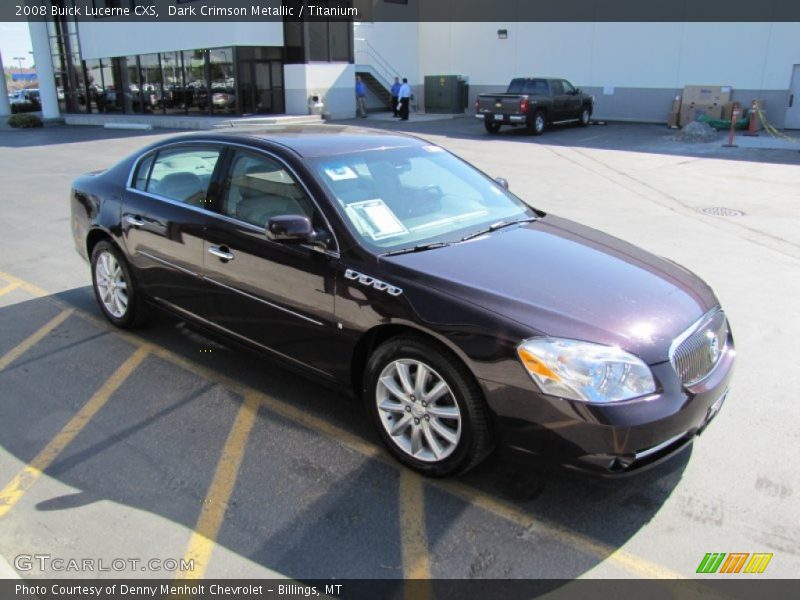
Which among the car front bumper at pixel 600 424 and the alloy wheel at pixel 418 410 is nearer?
the car front bumper at pixel 600 424

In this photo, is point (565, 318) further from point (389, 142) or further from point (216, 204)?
point (216, 204)

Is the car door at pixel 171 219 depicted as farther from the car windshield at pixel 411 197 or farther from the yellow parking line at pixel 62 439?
the car windshield at pixel 411 197

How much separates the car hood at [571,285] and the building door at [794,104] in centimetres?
2358

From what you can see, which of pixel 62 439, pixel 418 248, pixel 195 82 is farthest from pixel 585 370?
pixel 195 82

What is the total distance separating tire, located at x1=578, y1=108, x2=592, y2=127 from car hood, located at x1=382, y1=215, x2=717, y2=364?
22.2 metres

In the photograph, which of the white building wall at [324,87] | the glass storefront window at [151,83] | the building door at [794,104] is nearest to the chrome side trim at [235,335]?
the white building wall at [324,87]

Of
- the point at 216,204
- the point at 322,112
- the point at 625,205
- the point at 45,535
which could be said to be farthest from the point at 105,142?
the point at 45,535

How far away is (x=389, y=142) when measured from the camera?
4.50 meters

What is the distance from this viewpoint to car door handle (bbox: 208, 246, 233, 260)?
4.13 metres

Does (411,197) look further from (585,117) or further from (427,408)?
(585,117)

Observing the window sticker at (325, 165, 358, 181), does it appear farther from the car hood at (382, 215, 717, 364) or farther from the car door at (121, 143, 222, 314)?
the car door at (121, 143, 222, 314)

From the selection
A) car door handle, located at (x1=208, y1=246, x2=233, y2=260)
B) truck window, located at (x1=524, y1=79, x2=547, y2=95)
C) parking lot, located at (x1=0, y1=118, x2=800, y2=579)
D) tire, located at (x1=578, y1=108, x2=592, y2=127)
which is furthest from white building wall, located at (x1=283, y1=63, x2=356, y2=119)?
car door handle, located at (x1=208, y1=246, x2=233, y2=260)

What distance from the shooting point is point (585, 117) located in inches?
976

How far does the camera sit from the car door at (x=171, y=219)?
4.41m
